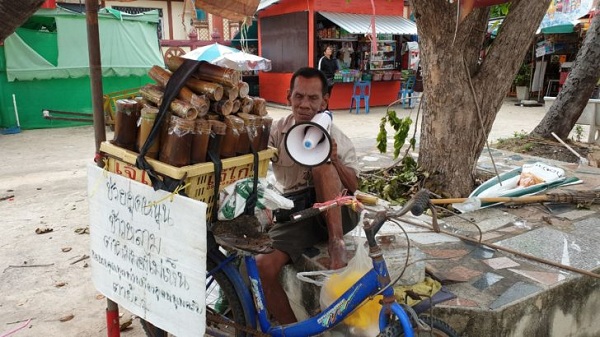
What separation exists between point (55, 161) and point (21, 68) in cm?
429

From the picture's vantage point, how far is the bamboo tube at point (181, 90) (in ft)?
6.50

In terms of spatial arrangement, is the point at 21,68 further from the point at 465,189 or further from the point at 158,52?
the point at 465,189

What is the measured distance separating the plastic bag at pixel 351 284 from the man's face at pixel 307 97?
931 mm

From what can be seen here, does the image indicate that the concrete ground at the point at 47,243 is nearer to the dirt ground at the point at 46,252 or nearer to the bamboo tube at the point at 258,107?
the dirt ground at the point at 46,252

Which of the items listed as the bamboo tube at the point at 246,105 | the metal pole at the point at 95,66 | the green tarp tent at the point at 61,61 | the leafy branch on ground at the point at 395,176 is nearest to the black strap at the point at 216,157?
the bamboo tube at the point at 246,105

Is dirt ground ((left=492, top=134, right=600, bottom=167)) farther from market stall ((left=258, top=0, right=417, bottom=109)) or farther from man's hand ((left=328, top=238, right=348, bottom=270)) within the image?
market stall ((left=258, top=0, right=417, bottom=109))

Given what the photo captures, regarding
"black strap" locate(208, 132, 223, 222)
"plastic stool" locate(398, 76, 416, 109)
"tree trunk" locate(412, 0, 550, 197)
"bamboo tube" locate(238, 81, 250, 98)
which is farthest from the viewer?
"plastic stool" locate(398, 76, 416, 109)

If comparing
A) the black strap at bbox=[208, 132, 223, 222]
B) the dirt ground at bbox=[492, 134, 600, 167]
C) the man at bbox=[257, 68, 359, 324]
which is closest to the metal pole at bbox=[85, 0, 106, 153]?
the black strap at bbox=[208, 132, 223, 222]

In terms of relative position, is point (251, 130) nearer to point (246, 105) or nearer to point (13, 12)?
point (246, 105)

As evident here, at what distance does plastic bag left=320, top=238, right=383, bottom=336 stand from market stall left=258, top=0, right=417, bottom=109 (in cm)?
1179

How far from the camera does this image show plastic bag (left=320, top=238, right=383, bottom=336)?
2.20m

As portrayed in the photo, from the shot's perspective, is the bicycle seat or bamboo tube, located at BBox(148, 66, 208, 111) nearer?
bamboo tube, located at BBox(148, 66, 208, 111)

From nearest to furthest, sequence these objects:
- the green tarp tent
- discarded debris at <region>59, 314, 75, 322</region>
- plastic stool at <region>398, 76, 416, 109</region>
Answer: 1. discarded debris at <region>59, 314, 75, 322</region>
2. the green tarp tent
3. plastic stool at <region>398, 76, 416, 109</region>

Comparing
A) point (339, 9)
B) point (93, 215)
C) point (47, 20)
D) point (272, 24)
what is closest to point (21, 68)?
point (47, 20)
